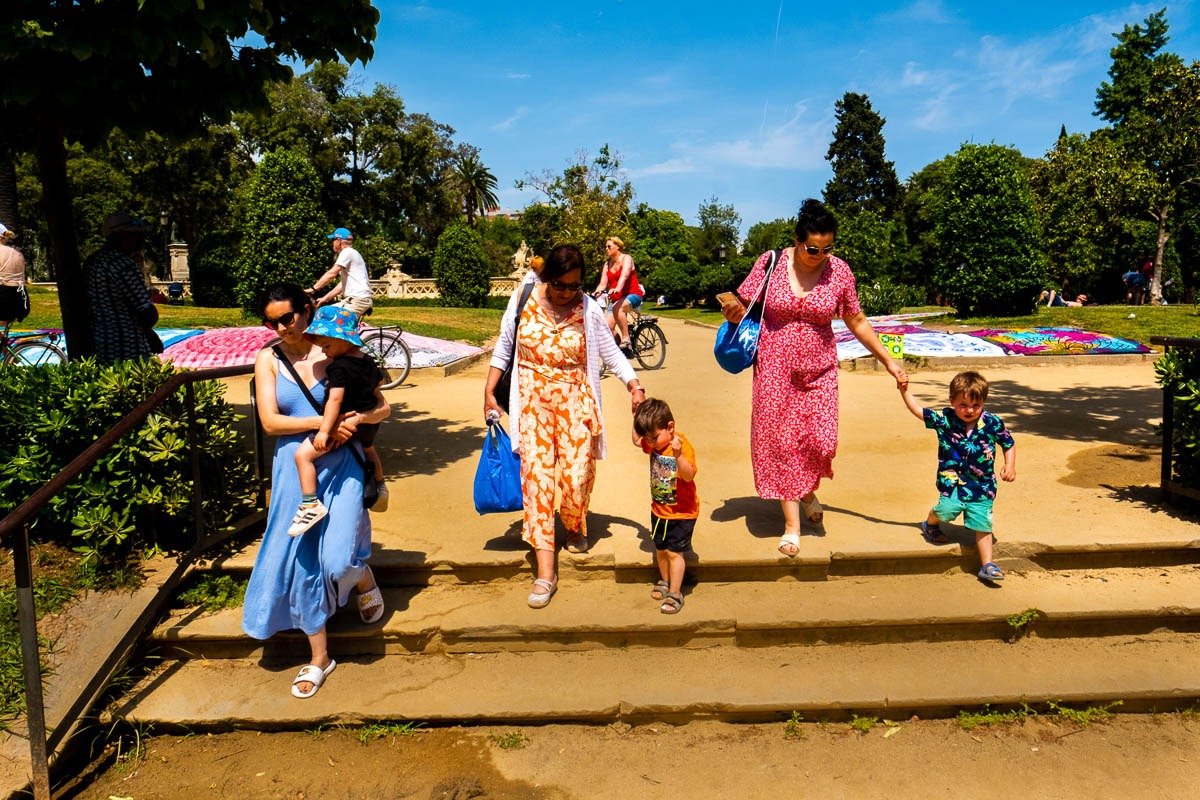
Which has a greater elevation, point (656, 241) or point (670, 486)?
point (656, 241)

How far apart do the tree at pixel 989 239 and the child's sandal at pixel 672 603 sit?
16781mm

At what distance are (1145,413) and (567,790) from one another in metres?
7.98

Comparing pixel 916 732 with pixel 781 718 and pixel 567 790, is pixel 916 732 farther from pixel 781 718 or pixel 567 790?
pixel 567 790

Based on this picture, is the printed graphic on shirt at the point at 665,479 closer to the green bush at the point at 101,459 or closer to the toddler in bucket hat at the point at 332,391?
the toddler in bucket hat at the point at 332,391

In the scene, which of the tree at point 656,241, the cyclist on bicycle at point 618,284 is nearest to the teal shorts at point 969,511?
the cyclist on bicycle at point 618,284

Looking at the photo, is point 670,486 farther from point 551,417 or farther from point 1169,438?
point 1169,438

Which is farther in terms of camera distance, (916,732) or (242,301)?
(242,301)

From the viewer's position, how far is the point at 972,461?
440cm

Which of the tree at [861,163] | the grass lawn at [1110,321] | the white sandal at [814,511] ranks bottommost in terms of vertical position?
the white sandal at [814,511]

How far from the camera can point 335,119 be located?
39062mm

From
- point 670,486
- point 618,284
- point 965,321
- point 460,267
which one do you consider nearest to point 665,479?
point 670,486

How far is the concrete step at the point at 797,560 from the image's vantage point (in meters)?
4.44

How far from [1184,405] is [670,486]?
11.3 ft

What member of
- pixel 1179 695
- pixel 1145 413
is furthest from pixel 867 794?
pixel 1145 413
